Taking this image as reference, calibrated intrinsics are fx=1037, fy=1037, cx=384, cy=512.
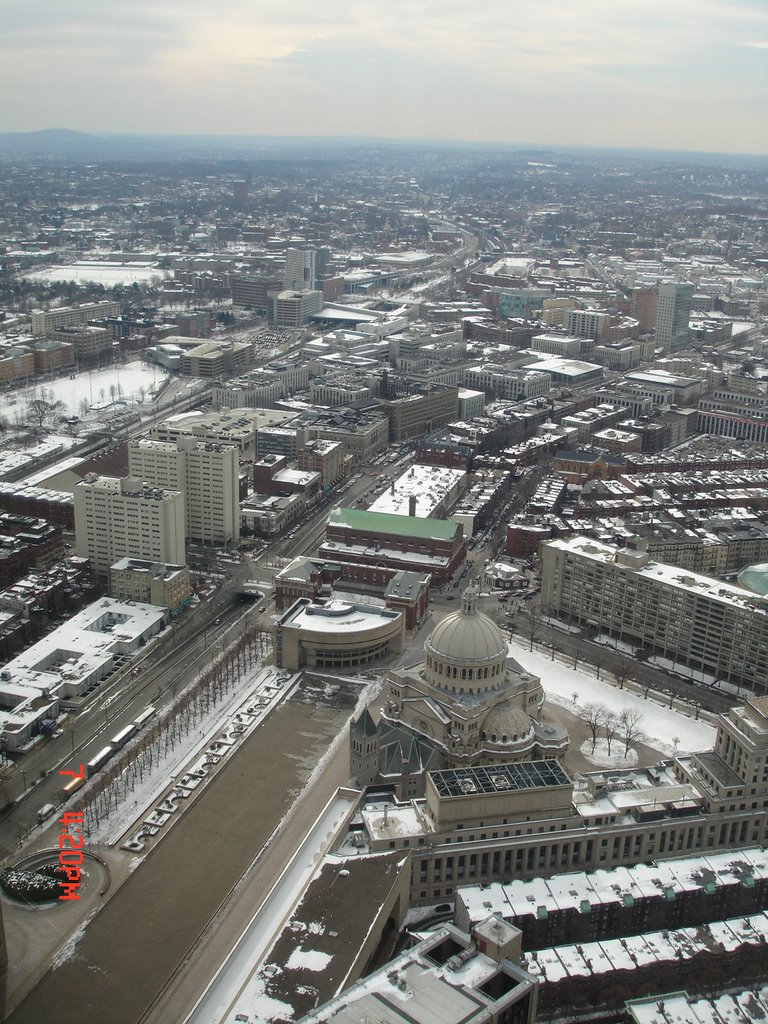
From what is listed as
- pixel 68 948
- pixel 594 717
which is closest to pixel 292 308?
pixel 594 717

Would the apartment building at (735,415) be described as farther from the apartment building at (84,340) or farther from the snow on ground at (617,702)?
the apartment building at (84,340)

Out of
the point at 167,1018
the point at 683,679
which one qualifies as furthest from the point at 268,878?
the point at 683,679

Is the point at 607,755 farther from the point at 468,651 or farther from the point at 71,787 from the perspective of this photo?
the point at 71,787

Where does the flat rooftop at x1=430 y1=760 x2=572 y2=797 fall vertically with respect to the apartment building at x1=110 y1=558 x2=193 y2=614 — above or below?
above

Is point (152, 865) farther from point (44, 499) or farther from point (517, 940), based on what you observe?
point (44, 499)

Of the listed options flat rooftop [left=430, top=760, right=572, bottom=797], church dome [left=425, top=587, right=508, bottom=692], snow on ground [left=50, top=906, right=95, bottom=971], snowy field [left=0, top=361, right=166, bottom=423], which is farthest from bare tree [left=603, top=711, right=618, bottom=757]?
snowy field [left=0, top=361, right=166, bottom=423]

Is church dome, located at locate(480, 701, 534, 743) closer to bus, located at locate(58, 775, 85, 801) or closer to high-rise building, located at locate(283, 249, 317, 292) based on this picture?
bus, located at locate(58, 775, 85, 801)

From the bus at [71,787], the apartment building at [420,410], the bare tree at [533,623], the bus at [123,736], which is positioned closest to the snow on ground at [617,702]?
the bare tree at [533,623]

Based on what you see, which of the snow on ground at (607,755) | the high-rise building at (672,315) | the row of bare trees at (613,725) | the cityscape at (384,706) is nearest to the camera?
the cityscape at (384,706)
